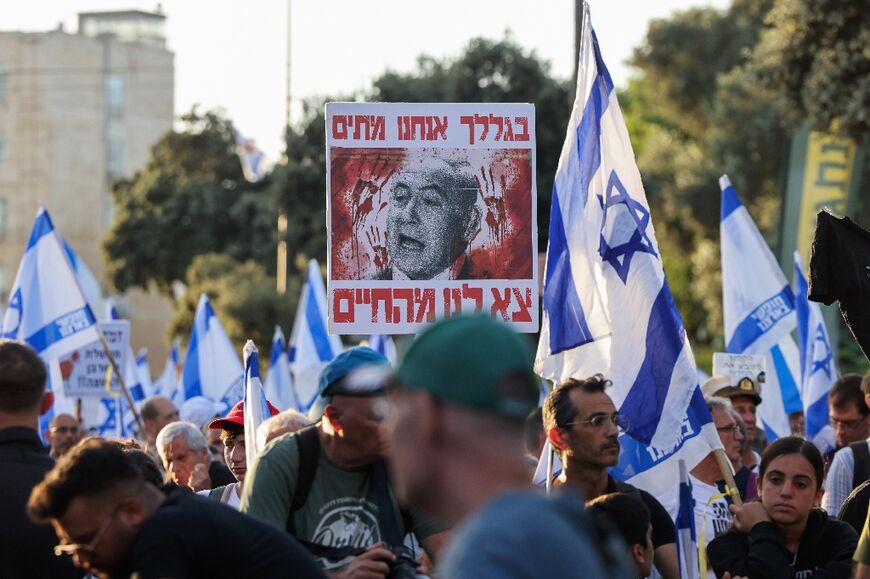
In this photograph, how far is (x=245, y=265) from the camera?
43.2 m

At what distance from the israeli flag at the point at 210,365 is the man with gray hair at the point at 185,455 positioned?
7927 mm

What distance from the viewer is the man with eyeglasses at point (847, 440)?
821cm

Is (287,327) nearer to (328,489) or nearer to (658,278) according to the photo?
(658,278)

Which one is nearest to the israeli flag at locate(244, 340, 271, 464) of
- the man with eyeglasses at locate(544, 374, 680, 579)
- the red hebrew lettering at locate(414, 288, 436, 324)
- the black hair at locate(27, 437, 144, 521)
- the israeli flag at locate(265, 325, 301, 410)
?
the red hebrew lettering at locate(414, 288, 436, 324)

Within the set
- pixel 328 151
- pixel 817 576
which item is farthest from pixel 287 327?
pixel 817 576

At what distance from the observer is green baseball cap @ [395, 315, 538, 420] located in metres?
2.80

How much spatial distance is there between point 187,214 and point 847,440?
40.2 meters

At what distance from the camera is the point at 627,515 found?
6000mm

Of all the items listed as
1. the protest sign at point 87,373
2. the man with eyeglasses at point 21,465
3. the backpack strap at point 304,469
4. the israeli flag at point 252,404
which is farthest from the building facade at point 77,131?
the backpack strap at point 304,469

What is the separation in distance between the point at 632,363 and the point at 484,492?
4.90 m

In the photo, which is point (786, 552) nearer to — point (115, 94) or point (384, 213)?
point (384, 213)

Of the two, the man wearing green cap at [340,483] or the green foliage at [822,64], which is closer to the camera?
the man wearing green cap at [340,483]

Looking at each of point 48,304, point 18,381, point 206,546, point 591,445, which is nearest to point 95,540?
point 206,546

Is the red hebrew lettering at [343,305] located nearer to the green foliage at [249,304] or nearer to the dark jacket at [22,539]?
the dark jacket at [22,539]
